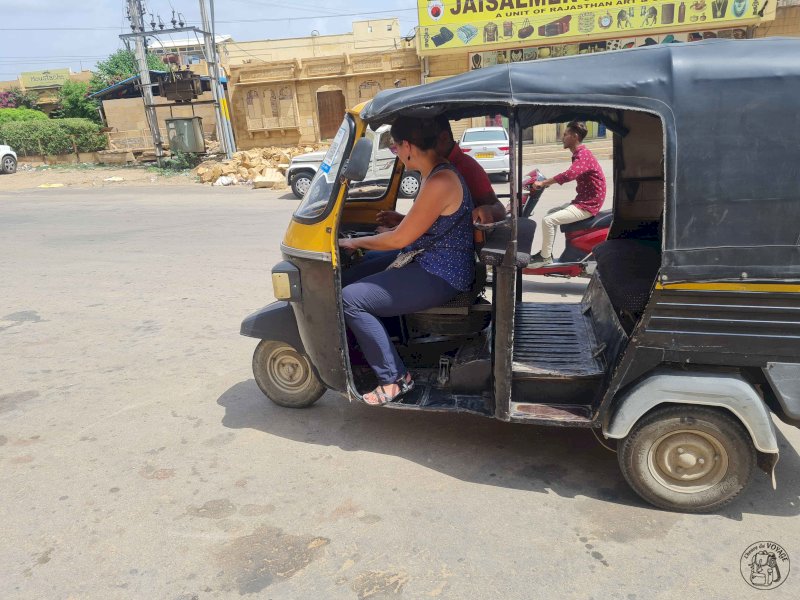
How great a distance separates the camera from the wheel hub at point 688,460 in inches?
107

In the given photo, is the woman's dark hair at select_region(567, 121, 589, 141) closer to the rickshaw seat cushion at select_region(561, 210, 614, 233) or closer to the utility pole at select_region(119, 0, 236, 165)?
the rickshaw seat cushion at select_region(561, 210, 614, 233)

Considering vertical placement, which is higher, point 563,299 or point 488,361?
point 488,361

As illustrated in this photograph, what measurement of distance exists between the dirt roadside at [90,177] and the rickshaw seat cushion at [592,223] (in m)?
18.0

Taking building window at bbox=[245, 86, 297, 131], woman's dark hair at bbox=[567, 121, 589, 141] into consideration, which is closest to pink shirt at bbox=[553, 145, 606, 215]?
woman's dark hair at bbox=[567, 121, 589, 141]

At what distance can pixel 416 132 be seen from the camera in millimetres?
3172

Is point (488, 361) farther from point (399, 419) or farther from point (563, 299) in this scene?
point (563, 299)

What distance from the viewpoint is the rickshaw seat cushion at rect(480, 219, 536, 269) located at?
2.76m

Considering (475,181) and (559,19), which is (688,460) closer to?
(475,181)

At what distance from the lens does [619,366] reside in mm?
2701

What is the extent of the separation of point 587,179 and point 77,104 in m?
41.9

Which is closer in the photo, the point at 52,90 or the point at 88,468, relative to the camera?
the point at 88,468

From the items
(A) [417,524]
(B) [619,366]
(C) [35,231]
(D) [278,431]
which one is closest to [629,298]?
(B) [619,366]

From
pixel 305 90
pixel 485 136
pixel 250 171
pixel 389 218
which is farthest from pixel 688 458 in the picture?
pixel 305 90

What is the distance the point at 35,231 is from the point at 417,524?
11.4m
